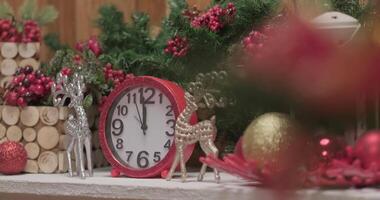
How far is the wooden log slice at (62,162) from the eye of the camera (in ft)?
4.09

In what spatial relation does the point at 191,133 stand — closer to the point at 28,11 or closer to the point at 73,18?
the point at 28,11

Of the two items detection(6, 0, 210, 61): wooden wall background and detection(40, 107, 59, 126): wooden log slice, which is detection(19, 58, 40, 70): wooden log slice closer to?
detection(40, 107, 59, 126): wooden log slice

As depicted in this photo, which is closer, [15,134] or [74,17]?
[15,134]

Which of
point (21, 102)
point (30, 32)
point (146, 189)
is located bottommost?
point (146, 189)

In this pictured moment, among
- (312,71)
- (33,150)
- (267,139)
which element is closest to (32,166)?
(33,150)

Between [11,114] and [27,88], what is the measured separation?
5 cm

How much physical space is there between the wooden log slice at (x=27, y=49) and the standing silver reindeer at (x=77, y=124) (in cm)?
17

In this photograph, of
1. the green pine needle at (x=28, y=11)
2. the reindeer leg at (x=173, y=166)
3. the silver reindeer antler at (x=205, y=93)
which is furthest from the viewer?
the green pine needle at (x=28, y=11)

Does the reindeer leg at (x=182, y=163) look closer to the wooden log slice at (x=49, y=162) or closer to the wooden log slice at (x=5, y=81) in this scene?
the wooden log slice at (x=49, y=162)

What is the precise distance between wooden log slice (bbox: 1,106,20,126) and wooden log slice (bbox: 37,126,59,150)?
5 cm

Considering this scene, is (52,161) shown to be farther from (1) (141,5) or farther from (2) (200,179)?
(1) (141,5)

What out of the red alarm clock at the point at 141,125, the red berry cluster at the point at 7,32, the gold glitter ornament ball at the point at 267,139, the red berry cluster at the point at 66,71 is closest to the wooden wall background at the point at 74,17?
the red berry cluster at the point at 7,32

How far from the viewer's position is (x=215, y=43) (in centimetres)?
117

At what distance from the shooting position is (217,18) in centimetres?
120
